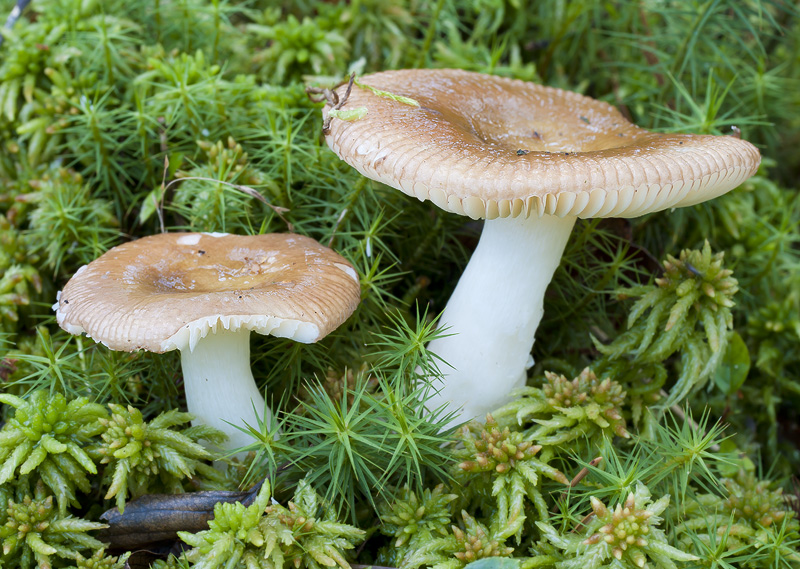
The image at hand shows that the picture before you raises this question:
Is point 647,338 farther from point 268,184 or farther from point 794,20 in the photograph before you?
point 794,20

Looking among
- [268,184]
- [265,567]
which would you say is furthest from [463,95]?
[265,567]

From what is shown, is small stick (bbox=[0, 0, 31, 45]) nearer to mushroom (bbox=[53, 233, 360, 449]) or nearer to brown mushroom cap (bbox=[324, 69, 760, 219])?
mushroom (bbox=[53, 233, 360, 449])

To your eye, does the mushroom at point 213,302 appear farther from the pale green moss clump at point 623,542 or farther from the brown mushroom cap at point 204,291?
the pale green moss clump at point 623,542

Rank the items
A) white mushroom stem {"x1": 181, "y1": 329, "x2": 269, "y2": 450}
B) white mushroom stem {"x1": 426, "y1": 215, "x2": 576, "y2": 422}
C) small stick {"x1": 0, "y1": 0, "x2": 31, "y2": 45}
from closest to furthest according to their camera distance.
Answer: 1. white mushroom stem {"x1": 181, "y1": 329, "x2": 269, "y2": 450}
2. white mushroom stem {"x1": 426, "y1": 215, "x2": 576, "y2": 422}
3. small stick {"x1": 0, "y1": 0, "x2": 31, "y2": 45}

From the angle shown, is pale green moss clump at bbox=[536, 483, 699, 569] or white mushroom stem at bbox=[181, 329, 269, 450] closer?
pale green moss clump at bbox=[536, 483, 699, 569]

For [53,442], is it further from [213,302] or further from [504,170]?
[504,170]

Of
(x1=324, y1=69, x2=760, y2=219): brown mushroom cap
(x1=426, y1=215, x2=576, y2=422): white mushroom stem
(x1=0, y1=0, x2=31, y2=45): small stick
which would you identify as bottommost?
(x1=426, y1=215, x2=576, y2=422): white mushroom stem

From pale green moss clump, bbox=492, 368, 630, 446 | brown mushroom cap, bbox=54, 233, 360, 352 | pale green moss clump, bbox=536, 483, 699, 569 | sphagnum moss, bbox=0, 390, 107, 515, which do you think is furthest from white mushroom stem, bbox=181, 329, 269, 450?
pale green moss clump, bbox=536, 483, 699, 569

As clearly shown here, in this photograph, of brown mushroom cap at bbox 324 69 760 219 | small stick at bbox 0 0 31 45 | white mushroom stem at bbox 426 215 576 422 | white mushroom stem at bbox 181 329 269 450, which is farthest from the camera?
small stick at bbox 0 0 31 45
